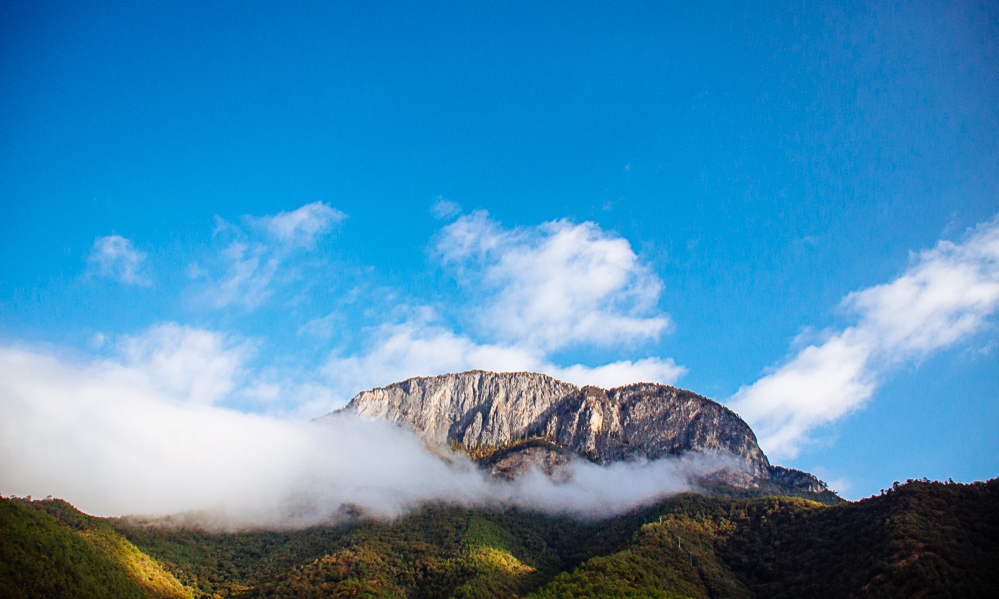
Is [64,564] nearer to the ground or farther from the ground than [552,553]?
nearer to the ground

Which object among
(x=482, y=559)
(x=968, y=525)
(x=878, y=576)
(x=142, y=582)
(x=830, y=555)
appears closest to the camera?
(x=878, y=576)

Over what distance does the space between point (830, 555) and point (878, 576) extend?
21.6 meters

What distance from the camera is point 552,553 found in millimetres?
165875

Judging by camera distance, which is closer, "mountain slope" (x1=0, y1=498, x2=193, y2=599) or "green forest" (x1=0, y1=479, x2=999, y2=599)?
"green forest" (x1=0, y1=479, x2=999, y2=599)

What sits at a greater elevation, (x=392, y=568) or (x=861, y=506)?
(x=861, y=506)

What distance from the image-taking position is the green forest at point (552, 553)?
95.8 meters

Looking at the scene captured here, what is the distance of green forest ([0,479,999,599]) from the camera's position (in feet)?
314

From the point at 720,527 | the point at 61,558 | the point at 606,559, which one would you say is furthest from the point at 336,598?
the point at 720,527

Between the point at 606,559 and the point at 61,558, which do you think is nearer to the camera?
the point at 61,558

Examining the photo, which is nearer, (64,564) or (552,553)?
(64,564)

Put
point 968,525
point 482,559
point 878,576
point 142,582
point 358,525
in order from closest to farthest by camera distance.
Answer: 1. point 878,576
2. point 968,525
3. point 142,582
4. point 482,559
5. point 358,525

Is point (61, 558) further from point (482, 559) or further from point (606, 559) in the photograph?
point (606, 559)

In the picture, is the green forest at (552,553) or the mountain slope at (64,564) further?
the mountain slope at (64,564)

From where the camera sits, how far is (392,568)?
471 feet
